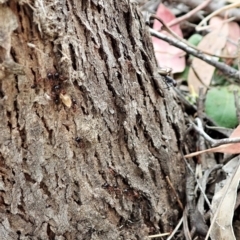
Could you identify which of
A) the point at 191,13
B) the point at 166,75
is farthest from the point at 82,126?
the point at 191,13

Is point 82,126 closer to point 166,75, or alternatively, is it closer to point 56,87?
point 56,87

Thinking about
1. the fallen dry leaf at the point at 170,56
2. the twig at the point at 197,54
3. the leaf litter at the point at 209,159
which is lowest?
the leaf litter at the point at 209,159

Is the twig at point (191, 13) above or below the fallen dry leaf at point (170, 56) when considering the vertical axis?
above

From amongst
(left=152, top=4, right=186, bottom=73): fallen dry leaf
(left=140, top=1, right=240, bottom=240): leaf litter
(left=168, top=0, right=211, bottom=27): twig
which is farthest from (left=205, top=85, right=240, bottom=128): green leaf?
(left=168, top=0, right=211, bottom=27): twig

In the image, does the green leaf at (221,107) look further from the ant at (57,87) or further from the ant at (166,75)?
the ant at (57,87)

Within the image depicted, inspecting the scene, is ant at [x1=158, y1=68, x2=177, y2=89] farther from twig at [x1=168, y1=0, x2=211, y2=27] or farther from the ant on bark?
twig at [x1=168, y1=0, x2=211, y2=27]

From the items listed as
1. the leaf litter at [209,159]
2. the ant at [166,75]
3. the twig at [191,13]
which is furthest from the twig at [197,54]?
the twig at [191,13]
